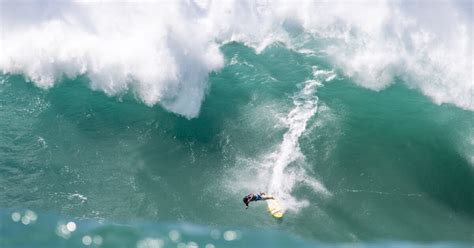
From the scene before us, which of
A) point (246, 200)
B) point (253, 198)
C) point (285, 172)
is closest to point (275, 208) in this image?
point (253, 198)

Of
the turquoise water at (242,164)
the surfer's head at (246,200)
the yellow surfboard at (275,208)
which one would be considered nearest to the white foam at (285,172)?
the turquoise water at (242,164)

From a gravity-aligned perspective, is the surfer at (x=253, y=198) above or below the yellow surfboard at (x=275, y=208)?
above

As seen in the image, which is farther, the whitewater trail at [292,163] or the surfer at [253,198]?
the whitewater trail at [292,163]

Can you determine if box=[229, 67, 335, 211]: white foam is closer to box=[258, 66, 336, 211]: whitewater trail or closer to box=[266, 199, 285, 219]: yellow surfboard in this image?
box=[258, 66, 336, 211]: whitewater trail

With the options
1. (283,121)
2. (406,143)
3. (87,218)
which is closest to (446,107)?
(406,143)

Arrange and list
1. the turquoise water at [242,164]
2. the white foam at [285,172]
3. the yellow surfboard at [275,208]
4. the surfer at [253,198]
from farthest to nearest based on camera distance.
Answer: the white foam at [285,172]
the surfer at [253,198]
the yellow surfboard at [275,208]
the turquoise water at [242,164]

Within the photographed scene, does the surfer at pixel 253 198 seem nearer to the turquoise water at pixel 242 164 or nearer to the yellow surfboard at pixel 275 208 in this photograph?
the yellow surfboard at pixel 275 208

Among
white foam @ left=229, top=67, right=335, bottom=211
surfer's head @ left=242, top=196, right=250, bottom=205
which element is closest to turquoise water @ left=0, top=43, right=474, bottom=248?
white foam @ left=229, top=67, right=335, bottom=211
